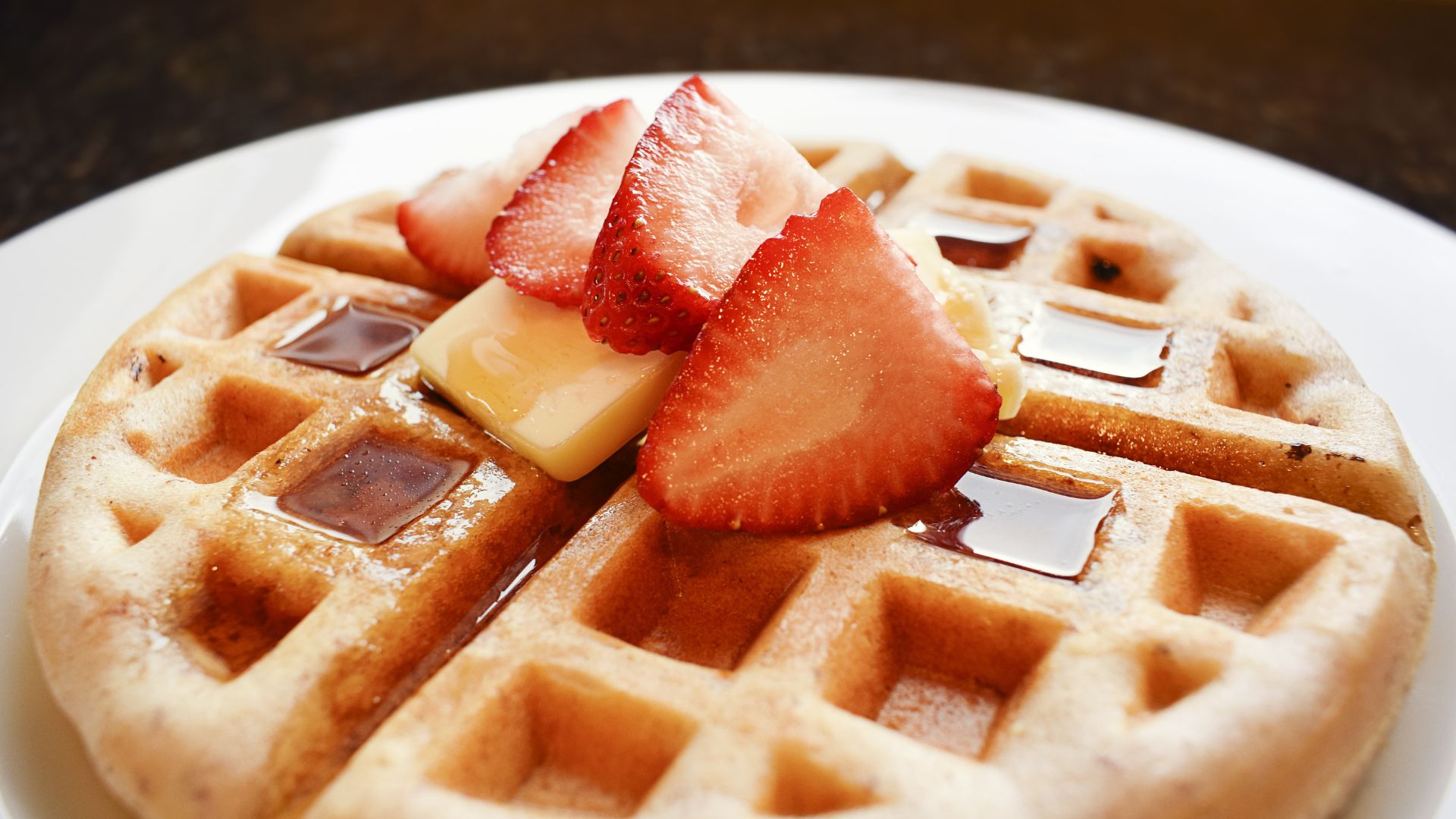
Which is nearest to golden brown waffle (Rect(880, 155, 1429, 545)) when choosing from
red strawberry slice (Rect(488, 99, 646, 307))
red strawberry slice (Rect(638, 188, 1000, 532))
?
red strawberry slice (Rect(638, 188, 1000, 532))

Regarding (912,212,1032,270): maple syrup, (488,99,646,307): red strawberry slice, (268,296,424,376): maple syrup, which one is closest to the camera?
(488,99,646,307): red strawberry slice

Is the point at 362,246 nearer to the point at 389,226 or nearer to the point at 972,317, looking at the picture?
the point at 389,226

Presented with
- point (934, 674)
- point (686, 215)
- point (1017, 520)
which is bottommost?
point (934, 674)

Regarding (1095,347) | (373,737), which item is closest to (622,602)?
(373,737)

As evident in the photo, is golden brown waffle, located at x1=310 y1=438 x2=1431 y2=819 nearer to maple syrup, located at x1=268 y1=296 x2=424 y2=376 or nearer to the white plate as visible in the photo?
the white plate

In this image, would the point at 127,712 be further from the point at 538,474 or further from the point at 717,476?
the point at 717,476

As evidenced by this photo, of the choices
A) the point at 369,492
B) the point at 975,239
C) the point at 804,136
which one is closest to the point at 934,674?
the point at 369,492

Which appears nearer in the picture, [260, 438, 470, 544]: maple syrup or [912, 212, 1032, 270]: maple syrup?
[260, 438, 470, 544]: maple syrup
